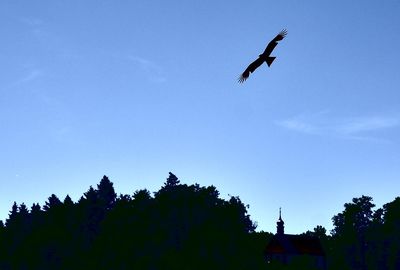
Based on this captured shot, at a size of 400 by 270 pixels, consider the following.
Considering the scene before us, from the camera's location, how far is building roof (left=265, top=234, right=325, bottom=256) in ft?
388

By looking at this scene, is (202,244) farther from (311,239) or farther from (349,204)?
(349,204)

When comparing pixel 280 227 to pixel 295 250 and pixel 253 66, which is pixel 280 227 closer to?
pixel 295 250

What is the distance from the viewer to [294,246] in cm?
11931

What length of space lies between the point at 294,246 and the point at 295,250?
92 cm

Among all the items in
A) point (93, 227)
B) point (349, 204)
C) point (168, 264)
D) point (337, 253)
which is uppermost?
point (349, 204)

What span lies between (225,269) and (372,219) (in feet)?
212

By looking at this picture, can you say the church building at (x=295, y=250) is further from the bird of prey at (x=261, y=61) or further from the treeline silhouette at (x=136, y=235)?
the bird of prey at (x=261, y=61)

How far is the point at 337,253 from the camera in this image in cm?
13388

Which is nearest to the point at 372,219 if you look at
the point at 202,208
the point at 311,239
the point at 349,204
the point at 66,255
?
the point at 349,204

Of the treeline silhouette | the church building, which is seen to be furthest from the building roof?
the treeline silhouette

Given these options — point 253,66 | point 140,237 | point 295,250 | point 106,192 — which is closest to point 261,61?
point 253,66

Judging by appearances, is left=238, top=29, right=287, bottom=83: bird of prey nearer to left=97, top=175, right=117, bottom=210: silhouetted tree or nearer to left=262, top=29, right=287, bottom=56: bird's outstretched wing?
left=262, top=29, right=287, bottom=56: bird's outstretched wing

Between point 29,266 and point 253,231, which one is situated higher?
point 253,231

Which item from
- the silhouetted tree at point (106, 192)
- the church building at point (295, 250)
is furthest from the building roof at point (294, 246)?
the silhouetted tree at point (106, 192)
